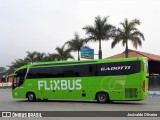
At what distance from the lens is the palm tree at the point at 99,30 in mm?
52062

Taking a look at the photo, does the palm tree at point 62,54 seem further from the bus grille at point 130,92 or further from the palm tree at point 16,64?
the bus grille at point 130,92

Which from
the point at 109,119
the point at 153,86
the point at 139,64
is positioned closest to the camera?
the point at 109,119

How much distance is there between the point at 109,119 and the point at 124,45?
3656cm

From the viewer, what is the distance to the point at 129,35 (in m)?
49.8

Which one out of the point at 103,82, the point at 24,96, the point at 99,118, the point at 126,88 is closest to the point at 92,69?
the point at 103,82

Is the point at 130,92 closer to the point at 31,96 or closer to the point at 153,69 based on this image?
the point at 31,96

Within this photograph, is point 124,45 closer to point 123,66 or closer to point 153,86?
point 153,86

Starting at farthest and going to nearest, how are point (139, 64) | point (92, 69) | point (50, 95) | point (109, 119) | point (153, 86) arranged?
1. point (153, 86)
2. point (50, 95)
3. point (92, 69)
4. point (139, 64)
5. point (109, 119)

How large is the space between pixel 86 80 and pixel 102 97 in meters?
1.61

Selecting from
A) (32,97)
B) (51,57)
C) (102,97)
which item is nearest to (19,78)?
(32,97)

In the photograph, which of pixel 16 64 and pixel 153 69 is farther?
pixel 16 64

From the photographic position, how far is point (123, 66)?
78.9 ft

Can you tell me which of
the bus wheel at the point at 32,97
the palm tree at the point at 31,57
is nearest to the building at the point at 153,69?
the bus wheel at the point at 32,97

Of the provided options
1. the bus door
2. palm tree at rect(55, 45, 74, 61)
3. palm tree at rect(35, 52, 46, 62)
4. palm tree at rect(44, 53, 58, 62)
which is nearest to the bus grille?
the bus door
